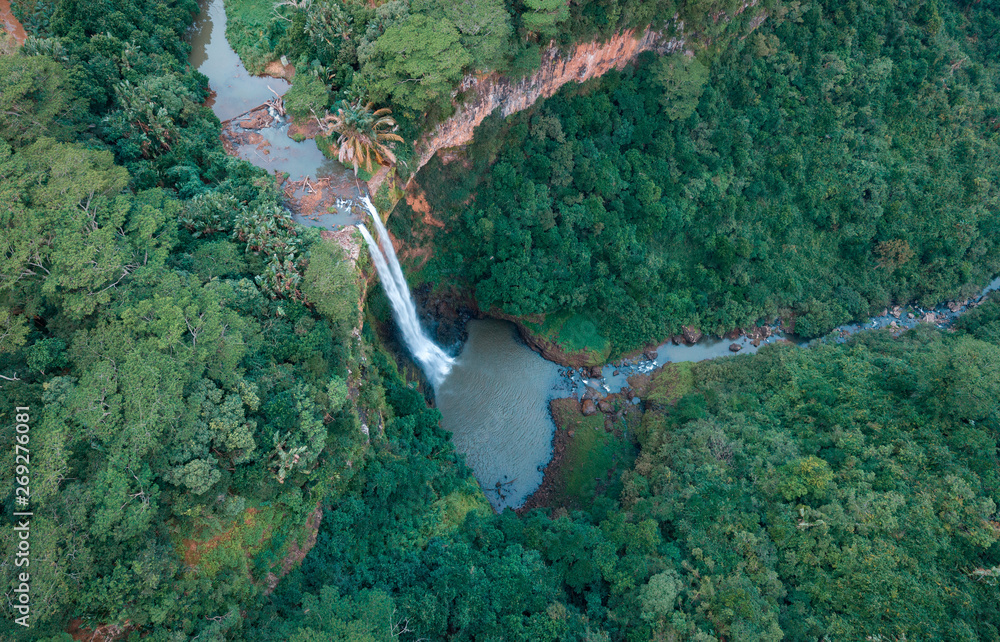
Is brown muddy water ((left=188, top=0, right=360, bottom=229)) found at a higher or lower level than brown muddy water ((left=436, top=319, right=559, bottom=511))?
higher

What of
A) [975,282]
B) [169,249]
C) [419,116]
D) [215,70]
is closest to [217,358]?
[169,249]

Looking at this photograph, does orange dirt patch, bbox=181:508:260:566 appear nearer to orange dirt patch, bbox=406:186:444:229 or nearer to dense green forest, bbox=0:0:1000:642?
dense green forest, bbox=0:0:1000:642

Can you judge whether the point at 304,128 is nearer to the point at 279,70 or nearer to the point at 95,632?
the point at 279,70

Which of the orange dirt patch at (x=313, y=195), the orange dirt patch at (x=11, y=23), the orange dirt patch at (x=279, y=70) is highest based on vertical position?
the orange dirt patch at (x=11, y=23)

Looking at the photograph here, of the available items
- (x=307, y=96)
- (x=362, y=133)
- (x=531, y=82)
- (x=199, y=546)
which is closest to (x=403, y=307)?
(x=362, y=133)

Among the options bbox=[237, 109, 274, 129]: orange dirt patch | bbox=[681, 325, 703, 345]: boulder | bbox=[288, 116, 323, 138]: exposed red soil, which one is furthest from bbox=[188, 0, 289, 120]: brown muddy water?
bbox=[681, 325, 703, 345]: boulder

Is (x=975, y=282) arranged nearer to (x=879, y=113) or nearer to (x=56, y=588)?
(x=879, y=113)

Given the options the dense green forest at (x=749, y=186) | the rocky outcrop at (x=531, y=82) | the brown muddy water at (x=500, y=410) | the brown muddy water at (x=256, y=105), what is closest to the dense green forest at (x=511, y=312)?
the dense green forest at (x=749, y=186)

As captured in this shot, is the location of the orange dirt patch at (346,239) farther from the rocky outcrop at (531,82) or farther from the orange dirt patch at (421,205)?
the orange dirt patch at (421,205)
